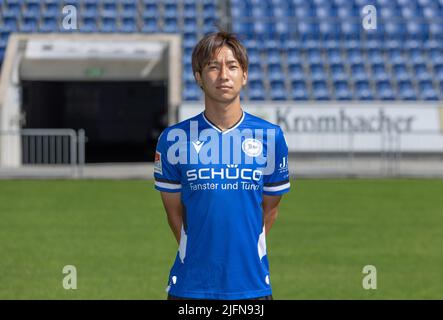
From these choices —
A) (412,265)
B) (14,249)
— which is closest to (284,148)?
(412,265)

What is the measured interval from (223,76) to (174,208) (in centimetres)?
63

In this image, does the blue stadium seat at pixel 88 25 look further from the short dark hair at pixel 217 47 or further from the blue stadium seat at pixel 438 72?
the short dark hair at pixel 217 47

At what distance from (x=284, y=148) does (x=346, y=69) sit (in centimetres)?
2433

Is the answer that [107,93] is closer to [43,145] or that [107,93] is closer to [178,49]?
[178,49]

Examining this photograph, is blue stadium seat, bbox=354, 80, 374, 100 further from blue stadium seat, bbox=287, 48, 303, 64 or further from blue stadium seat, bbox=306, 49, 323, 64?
blue stadium seat, bbox=287, 48, 303, 64

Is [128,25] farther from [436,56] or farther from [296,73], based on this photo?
[436,56]

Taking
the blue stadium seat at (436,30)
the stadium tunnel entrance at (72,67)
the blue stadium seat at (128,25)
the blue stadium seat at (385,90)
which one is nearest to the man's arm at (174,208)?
the stadium tunnel entrance at (72,67)

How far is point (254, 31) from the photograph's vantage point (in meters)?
28.0

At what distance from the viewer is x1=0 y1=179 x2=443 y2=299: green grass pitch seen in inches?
302

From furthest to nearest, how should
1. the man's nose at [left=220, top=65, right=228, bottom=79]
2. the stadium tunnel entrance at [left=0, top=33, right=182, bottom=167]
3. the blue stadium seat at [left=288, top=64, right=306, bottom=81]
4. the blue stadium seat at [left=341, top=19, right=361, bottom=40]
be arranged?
the blue stadium seat at [left=341, top=19, right=361, bottom=40] < the blue stadium seat at [left=288, top=64, right=306, bottom=81] < the stadium tunnel entrance at [left=0, top=33, right=182, bottom=167] < the man's nose at [left=220, top=65, right=228, bottom=79]

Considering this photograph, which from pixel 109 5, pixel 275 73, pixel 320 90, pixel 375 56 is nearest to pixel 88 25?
pixel 109 5

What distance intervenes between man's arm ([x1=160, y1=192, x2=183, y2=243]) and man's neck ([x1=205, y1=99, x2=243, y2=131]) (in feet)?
1.17

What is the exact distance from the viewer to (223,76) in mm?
3232

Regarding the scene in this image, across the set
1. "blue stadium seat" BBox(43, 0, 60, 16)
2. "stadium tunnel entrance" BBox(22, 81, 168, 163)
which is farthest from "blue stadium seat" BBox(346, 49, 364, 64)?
"stadium tunnel entrance" BBox(22, 81, 168, 163)
